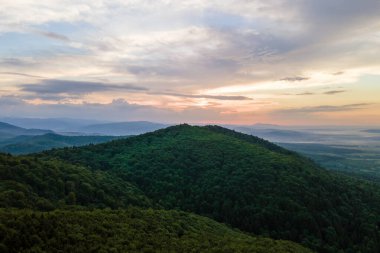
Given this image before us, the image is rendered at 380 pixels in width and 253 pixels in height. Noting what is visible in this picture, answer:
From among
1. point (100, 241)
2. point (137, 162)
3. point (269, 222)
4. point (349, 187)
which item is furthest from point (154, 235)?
point (349, 187)

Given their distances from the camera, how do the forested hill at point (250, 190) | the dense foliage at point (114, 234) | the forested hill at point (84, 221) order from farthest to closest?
the forested hill at point (250, 190) → the forested hill at point (84, 221) → the dense foliage at point (114, 234)

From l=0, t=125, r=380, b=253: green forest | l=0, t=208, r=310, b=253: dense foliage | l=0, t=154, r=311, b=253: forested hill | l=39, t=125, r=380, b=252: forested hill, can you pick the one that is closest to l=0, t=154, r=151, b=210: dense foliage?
l=0, t=154, r=311, b=253: forested hill

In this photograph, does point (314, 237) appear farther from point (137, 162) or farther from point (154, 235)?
point (137, 162)

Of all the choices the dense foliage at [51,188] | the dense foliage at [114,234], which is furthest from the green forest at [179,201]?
the dense foliage at [51,188]

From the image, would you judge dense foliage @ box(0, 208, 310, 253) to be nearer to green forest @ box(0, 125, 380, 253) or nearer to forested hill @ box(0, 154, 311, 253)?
forested hill @ box(0, 154, 311, 253)

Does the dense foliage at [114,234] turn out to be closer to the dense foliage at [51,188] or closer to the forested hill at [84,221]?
the forested hill at [84,221]

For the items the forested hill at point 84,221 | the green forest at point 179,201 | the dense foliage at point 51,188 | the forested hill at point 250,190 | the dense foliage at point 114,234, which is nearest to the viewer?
the dense foliage at point 114,234
